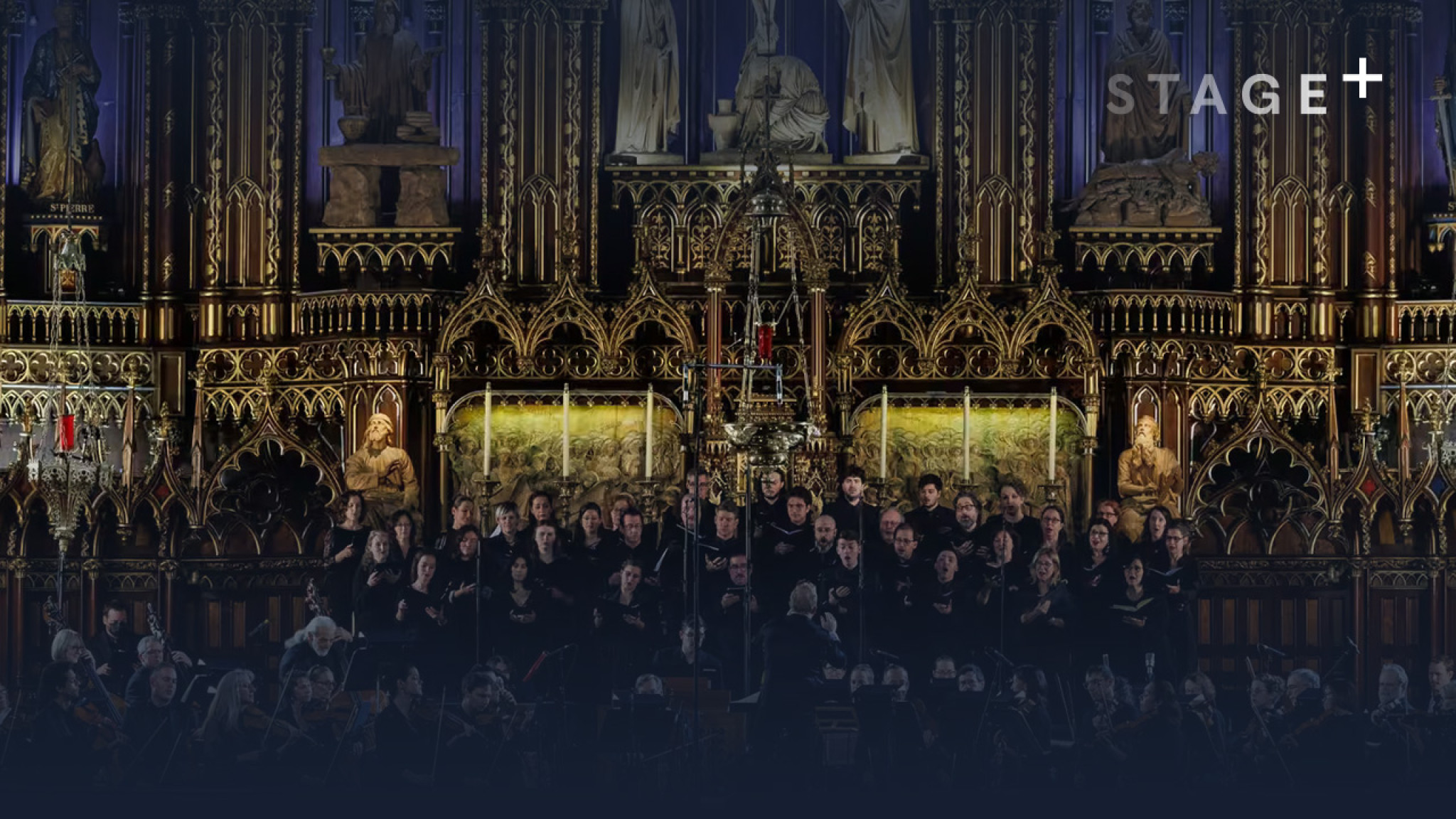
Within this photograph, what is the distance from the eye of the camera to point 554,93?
26.6m

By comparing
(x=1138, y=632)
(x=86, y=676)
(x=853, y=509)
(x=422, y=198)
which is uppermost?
(x=422, y=198)

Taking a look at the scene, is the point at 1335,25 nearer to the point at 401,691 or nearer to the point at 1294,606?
the point at 1294,606

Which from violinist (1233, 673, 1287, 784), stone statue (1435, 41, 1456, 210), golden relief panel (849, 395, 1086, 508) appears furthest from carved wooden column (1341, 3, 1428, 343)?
violinist (1233, 673, 1287, 784)

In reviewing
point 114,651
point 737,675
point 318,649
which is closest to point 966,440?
point 737,675

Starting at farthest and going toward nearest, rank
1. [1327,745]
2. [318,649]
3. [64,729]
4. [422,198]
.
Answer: [422,198], [318,649], [1327,745], [64,729]

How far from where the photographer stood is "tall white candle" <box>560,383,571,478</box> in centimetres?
2550

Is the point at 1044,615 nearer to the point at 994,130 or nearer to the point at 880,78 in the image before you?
the point at 994,130

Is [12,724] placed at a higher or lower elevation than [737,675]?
lower

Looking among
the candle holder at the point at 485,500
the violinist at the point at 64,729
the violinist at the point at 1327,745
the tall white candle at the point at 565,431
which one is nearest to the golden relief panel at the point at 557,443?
the tall white candle at the point at 565,431

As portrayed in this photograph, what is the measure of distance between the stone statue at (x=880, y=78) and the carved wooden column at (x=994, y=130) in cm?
25

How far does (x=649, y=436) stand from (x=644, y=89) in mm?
3251

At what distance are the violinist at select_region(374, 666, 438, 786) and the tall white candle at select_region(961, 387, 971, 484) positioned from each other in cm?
480

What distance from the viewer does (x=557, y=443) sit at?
1030 inches

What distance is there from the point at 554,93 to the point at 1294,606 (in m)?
7.55
